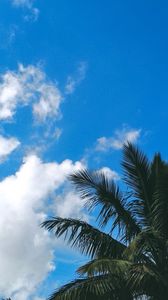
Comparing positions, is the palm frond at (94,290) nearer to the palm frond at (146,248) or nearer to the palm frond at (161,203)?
the palm frond at (146,248)

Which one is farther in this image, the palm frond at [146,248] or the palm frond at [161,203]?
the palm frond at [161,203]

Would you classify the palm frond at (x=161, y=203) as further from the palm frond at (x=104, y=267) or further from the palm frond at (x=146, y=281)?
the palm frond at (x=104, y=267)

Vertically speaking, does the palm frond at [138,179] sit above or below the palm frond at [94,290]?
above

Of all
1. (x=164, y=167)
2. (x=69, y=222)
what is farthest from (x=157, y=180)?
(x=69, y=222)

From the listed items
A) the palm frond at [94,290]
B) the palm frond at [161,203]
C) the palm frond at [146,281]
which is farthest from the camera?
the palm frond at [161,203]

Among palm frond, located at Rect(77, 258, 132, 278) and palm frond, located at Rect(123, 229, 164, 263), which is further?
palm frond, located at Rect(123, 229, 164, 263)

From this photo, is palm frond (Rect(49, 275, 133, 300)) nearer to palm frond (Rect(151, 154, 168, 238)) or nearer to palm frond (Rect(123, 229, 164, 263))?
palm frond (Rect(123, 229, 164, 263))

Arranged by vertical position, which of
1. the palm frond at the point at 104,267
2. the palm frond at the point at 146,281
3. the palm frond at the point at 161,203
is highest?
the palm frond at the point at 161,203

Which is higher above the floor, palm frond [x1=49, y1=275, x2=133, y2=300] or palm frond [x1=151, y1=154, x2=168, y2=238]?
palm frond [x1=151, y1=154, x2=168, y2=238]

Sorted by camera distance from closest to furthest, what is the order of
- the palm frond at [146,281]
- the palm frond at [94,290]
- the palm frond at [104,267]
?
the palm frond at [104,267] → the palm frond at [146,281] → the palm frond at [94,290]

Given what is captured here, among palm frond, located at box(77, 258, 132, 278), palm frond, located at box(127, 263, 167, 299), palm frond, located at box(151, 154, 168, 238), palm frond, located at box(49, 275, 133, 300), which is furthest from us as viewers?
palm frond, located at box(151, 154, 168, 238)

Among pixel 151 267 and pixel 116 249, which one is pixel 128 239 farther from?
pixel 151 267

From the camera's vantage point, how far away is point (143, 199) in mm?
16578

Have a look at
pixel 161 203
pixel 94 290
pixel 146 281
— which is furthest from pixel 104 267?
pixel 161 203
